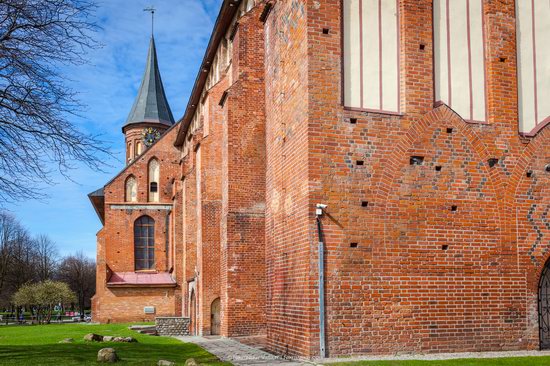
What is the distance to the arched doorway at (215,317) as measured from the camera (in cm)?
2245

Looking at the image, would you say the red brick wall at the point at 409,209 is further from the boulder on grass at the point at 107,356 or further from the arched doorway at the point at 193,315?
the arched doorway at the point at 193,315

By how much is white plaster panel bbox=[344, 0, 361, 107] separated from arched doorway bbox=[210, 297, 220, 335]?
11536 millimetres

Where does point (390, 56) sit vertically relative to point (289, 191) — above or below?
above

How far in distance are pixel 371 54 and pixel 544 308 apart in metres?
6.56

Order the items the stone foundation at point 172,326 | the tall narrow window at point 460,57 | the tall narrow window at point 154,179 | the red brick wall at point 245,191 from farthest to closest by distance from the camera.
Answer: the tall narrow window at point 154,179
the stone foundation at point 172,326
the red brick wall at point 245,191
the tall narrow window at point 460,57

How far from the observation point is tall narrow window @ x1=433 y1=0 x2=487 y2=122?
14.1 m

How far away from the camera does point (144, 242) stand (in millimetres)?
38812

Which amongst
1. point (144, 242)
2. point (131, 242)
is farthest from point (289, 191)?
Answer: point (144, 242)

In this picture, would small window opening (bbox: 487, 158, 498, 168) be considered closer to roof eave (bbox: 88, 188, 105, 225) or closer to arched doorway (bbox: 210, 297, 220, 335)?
arched doorway (bbox: 210, 297, 220, 335)

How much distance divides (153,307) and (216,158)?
15.3 metres

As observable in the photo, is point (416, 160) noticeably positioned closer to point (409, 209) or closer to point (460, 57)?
point (409, 209)

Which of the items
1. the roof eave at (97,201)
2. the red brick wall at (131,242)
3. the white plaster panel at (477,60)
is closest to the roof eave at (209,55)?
the red brick wall at (131,242)

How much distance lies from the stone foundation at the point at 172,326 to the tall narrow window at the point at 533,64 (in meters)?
16.0

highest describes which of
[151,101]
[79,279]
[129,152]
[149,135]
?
[151,101]
